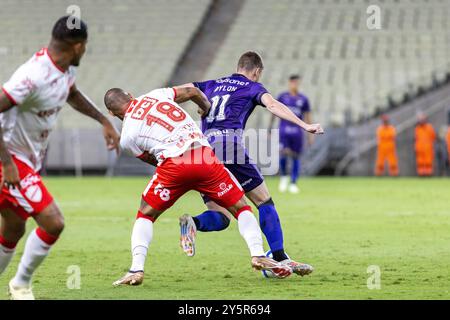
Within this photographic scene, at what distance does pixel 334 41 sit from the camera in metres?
32.2

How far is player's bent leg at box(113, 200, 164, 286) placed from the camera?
777 cm

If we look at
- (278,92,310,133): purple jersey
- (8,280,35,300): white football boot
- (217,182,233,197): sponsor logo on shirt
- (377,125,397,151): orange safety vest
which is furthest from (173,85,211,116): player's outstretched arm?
(377,125,397,151): orange safety vest

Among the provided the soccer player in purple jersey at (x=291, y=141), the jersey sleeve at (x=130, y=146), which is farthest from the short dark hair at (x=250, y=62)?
the soccer player in purple jersey at (x=291, y=141)

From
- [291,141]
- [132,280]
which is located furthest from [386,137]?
[132,280]

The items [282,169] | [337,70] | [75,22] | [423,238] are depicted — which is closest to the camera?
[75,22]

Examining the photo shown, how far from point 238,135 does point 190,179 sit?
1.09 metres

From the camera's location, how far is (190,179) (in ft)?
26.2

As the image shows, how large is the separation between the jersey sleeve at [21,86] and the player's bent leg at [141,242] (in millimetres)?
1995

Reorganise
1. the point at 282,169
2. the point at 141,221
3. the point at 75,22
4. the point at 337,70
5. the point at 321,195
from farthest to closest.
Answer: the point at 337,70 → the point at 282,169 → the point at 321,195 → the point at 141,221 → the point at 75,22

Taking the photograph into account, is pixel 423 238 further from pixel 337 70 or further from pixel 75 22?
pixel 337 70

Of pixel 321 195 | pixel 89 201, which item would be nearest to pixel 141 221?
pixel 89 201

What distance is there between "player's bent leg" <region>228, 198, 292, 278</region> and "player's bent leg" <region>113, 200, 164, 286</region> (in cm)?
73

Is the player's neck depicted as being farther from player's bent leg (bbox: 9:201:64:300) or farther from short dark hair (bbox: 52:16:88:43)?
player's bent leg (bbox: 9:201:64:300)
